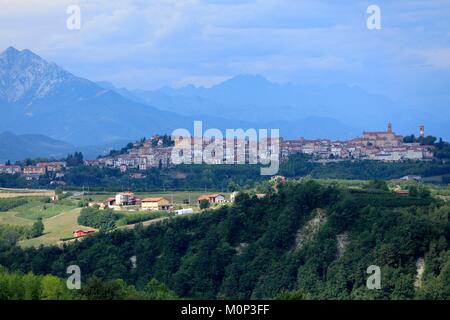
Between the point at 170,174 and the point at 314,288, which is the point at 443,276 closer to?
the point at 314,288

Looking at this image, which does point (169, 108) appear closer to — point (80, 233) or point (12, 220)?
point (12, 220)

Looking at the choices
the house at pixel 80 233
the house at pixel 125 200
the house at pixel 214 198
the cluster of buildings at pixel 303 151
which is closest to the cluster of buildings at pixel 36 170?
the cluster of buildings at pixel 303 151

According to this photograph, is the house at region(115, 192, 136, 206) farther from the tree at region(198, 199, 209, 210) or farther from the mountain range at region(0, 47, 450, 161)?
the mountain range at region(0, 47, 450, 161)

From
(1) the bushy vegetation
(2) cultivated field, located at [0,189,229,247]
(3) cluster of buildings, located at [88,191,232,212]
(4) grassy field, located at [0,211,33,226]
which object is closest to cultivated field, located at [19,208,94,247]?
(2) cultivated field, located at [0,189,229,247]

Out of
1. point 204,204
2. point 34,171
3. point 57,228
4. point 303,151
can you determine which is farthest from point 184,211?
point 303,151

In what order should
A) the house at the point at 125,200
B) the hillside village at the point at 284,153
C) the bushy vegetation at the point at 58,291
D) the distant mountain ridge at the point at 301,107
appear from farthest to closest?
the distant mountain ridge at the point at 301,107 < the hillside village at the point at 284,153 < the house at the point at 125,200 < the bushy vegetation at the point at 58,291

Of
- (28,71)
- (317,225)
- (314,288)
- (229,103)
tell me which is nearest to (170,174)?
(317,225)

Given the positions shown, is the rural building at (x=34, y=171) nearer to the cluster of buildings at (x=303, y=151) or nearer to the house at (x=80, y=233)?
the cluster of buildings at (x=303, y=151)
